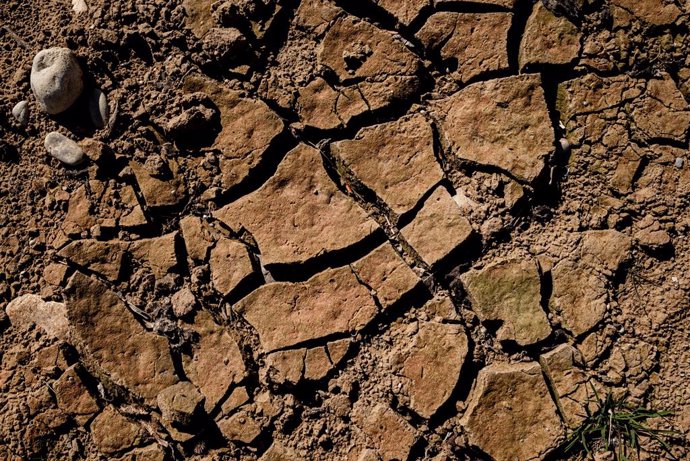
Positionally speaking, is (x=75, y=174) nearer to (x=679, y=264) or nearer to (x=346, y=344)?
(x=346, y=344)

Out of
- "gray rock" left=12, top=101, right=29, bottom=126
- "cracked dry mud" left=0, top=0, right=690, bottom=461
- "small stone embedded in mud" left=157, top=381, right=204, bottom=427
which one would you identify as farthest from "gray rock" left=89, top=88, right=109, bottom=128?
"small stone embedded in mud" left=157, top=381, right=204, bottom=427

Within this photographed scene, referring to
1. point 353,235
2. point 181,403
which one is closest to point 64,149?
point 181,403

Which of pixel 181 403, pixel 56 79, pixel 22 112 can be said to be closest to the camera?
pixel 181 403

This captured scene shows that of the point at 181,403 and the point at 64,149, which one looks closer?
the point at 181,403

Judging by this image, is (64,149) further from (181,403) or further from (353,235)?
(353,235)

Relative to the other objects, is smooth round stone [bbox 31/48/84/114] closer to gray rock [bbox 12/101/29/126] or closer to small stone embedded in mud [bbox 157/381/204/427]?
gray rock [bbox 12/101/29/126]

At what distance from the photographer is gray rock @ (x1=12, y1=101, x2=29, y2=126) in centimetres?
237

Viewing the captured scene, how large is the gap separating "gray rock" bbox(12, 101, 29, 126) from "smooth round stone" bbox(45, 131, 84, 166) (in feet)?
0.48

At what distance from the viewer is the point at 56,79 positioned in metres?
2.27

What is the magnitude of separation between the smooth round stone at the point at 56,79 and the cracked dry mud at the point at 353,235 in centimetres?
5

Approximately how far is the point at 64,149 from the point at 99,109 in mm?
201

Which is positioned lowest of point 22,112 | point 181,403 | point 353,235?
point 181,403

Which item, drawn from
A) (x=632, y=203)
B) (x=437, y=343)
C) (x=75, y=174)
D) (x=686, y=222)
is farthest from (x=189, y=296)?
(x=686, y=222)

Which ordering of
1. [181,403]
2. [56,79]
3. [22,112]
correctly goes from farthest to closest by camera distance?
[22,112]
[56,79]
[181,403]
